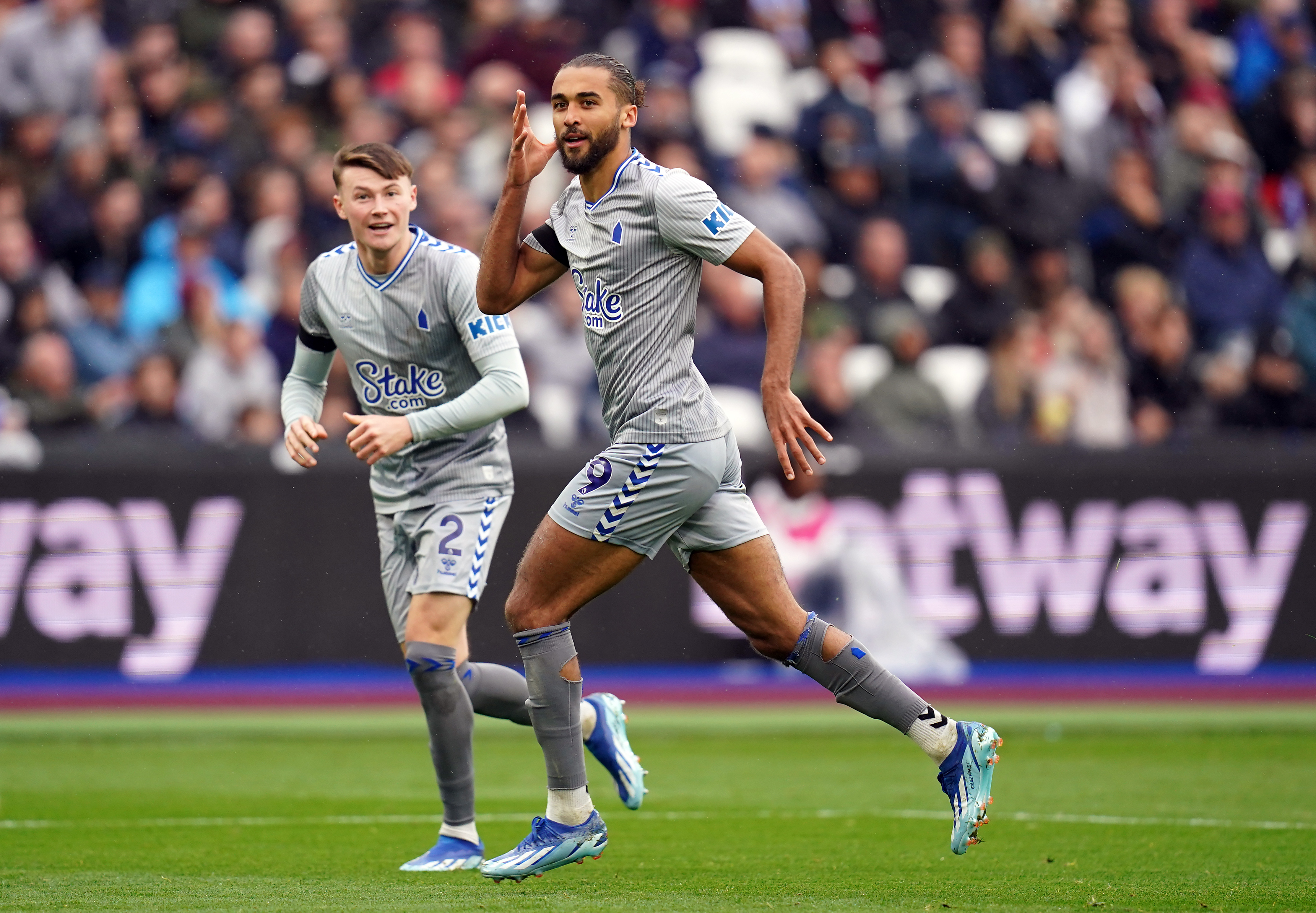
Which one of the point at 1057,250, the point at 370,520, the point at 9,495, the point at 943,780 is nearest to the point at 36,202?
the point at 9,495

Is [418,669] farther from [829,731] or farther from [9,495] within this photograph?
[9,495]

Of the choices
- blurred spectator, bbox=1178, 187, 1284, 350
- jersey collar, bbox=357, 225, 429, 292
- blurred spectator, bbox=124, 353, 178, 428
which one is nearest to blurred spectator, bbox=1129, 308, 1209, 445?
blurred spectator, bbox=1178, 187, 1284, 350

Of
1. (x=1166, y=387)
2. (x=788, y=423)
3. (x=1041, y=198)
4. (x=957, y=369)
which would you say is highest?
(x=1041, y=198)

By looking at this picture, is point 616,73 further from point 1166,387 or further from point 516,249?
point 1166,387

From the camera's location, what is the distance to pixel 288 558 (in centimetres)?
1170

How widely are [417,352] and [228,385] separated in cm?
680

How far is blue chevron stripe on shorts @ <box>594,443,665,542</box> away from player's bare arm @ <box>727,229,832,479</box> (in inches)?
17.2

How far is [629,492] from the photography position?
221 inches

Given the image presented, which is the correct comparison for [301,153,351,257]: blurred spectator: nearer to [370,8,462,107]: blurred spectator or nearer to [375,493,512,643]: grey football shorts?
[370,8,462,107]: blurred spectator

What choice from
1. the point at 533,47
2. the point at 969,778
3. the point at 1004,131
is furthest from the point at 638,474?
the point at 1004,131

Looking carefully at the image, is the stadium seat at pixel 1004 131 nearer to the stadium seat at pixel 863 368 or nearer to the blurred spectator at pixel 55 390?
the stadium seat at pixel 863 368

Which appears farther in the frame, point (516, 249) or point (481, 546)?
point (481, 546)

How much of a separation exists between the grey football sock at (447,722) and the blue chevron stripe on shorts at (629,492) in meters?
1.10

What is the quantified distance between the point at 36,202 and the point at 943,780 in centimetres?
1089
